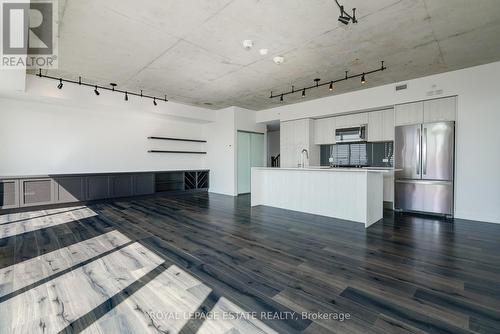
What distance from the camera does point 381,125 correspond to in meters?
5.97

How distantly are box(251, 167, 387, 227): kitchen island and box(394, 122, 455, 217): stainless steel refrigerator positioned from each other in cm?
77

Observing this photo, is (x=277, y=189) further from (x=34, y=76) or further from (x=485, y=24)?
(x=34, y=76)

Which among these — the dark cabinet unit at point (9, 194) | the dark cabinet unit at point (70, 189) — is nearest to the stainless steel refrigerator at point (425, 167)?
the dark cabinet unit at point (70, 189)

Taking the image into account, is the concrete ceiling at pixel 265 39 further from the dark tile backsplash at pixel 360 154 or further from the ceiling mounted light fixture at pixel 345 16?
the dark tile backsplash at pixel 360 154

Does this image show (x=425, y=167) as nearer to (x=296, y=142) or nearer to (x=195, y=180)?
(x=296, y=142)

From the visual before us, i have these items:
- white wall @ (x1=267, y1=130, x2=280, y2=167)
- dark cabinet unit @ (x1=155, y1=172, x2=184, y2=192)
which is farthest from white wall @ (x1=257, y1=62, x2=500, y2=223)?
dark cabinet unit @ (x1=155, y1=172, x2=184, y2=192)

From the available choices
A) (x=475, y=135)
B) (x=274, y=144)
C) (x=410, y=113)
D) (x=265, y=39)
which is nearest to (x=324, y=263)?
(x=265, y=39)

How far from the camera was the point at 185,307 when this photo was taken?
1.88 meters

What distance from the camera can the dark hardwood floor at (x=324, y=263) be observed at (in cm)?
177

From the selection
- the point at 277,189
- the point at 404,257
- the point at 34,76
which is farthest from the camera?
the point at 277,189

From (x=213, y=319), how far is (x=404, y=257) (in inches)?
92.9

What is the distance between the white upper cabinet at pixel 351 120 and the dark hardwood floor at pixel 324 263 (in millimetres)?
2695

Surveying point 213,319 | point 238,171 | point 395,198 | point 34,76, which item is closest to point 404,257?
point 213,319

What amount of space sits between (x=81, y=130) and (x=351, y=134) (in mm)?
7202
